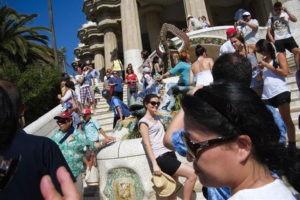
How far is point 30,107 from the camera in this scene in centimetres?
1402

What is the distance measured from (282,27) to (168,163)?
491cm

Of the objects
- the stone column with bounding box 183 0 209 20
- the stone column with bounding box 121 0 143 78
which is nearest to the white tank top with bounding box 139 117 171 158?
the stone column with bounding box 121 0 143 78

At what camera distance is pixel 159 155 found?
334cm

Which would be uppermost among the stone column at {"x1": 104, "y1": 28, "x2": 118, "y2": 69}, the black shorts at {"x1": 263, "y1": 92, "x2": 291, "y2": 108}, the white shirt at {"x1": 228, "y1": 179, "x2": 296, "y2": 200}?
the stone column at {"x1": 104, "y1": 28, "x2": 118, "y2": 69}

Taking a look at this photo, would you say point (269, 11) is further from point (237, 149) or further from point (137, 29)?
point (237, 149)

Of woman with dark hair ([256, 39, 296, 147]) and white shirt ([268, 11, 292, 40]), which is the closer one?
woman with dark hair ([256, 39, 296, 147])

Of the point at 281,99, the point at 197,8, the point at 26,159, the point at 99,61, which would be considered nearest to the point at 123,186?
the point at 26,159

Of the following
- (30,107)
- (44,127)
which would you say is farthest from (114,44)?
(44,127)

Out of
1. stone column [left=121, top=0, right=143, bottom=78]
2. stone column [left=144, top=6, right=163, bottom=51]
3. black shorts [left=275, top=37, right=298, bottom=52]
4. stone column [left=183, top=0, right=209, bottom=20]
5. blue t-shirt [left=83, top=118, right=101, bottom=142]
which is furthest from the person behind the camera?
stone column [left=144, top=6, right=163, bottom=51]

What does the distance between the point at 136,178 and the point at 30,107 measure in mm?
12332

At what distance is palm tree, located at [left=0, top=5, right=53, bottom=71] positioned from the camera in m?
15.9

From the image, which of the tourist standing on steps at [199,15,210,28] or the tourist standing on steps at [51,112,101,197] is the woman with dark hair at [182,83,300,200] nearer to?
the tourist standing on steps at [51,112,101,197]

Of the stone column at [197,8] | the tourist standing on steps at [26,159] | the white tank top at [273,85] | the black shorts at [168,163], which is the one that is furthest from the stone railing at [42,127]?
the stone column at [197,8]

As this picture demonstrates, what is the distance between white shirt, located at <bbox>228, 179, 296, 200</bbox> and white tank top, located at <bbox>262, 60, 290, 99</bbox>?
10.3 ft
